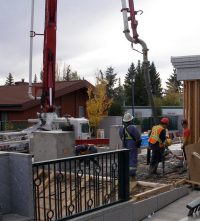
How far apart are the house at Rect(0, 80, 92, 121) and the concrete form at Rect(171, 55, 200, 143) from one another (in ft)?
54.6

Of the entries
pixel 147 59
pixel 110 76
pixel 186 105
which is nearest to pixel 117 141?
pixel 147 59

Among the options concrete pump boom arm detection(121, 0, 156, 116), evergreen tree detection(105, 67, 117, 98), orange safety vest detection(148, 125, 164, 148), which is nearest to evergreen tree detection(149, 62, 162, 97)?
evergreen tree detection(105, 67, 117, 98)

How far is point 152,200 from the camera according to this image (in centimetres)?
825

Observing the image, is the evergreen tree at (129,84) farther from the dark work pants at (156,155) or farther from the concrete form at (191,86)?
the dark work pants at (156,155)

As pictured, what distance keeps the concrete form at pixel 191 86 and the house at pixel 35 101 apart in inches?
655

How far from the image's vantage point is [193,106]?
11055mm

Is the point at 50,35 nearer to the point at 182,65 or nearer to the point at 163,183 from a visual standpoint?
the point at 182,65

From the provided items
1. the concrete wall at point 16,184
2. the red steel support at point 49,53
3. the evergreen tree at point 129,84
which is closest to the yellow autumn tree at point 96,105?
the red steel support at point 49,53

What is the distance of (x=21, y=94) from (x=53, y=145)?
20.6 metres

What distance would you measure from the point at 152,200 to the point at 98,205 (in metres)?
1.48

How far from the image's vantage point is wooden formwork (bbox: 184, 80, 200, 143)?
1087 centimetres

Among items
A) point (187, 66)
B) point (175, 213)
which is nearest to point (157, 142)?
point (187, 66)

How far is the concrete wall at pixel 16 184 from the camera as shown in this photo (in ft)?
19.0

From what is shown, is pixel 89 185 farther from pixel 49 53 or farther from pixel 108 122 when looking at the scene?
pixel 108 122
